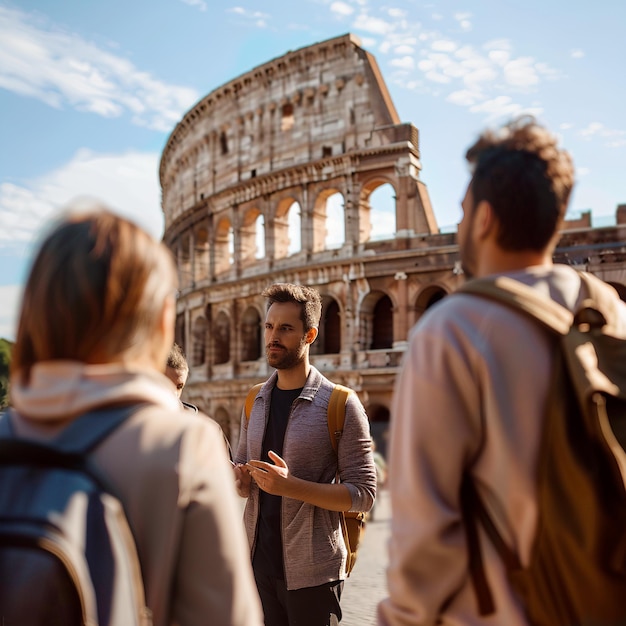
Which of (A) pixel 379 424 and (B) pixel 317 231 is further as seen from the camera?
(B) pixel 317 231

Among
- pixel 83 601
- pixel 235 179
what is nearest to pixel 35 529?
pixel 83 601

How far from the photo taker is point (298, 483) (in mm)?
3094

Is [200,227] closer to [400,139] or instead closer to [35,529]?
[400,139]

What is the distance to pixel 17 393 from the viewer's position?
4.64 feet

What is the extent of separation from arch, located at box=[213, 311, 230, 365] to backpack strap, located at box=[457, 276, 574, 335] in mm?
23805

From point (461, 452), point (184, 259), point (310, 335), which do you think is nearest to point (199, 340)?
point (184, 259)

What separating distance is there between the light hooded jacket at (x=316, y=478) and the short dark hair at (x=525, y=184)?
158 cm

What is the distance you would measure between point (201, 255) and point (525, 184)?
87.1ft

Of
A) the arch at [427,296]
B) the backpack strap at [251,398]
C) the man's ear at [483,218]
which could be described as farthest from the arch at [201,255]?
the man's ear at [483,218]

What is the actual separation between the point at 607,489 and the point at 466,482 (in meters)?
0.30

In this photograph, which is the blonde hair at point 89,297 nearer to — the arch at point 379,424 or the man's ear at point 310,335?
the man's ear at point 310,335

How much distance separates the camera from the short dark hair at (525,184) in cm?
174

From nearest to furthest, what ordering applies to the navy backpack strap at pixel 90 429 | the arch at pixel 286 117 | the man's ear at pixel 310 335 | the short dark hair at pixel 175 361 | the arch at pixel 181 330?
the navy backpack strap at pixel 90 429 < the man's ear at pixel 310 335 < the short dark hair at pixel 175 361 < the arch at pixel 286 117 < the arch at pixel 181 330

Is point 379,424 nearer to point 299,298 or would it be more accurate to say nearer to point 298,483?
point 299,298
